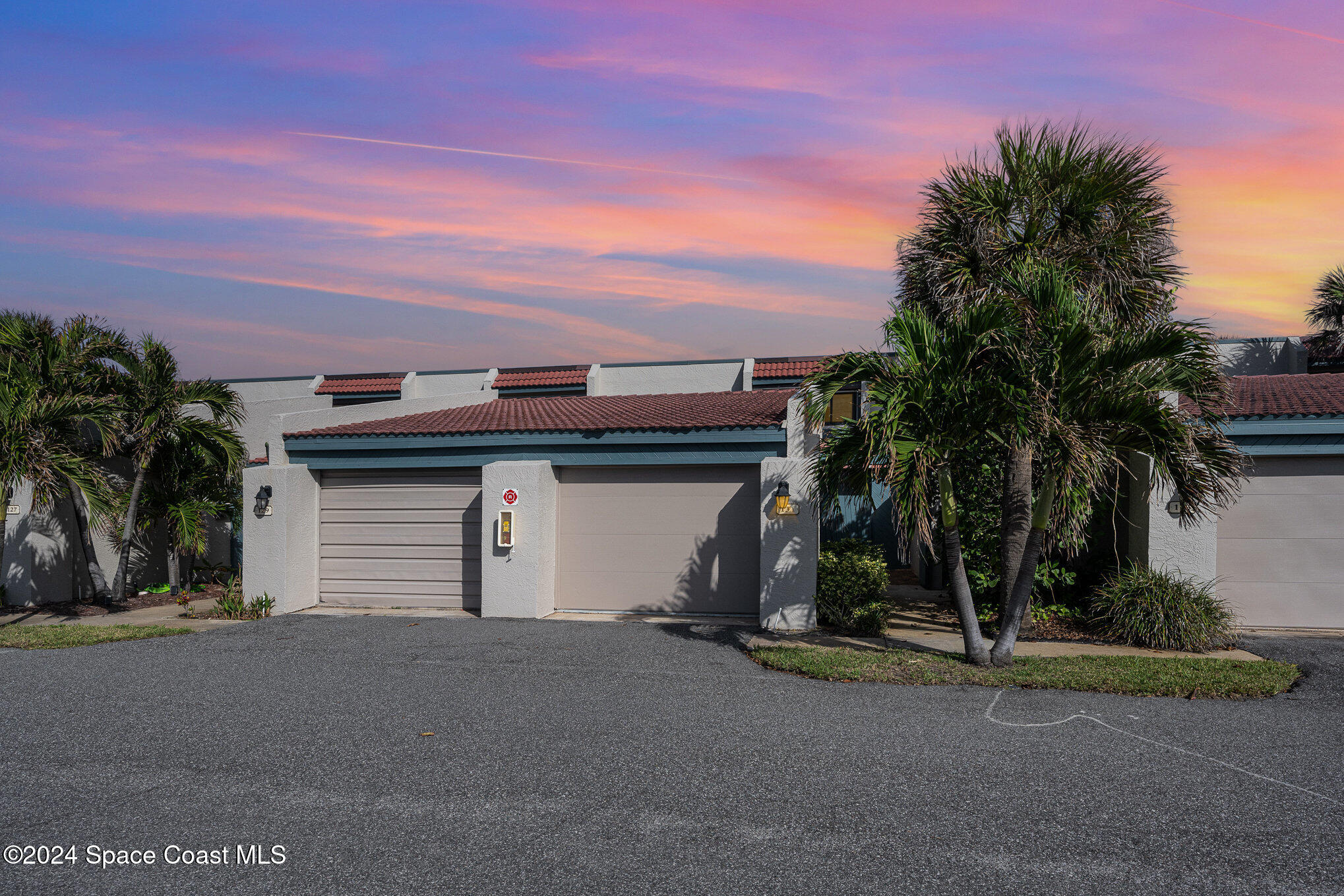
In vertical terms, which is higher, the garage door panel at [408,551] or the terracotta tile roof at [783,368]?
the terracotta tile roof at [783,368]

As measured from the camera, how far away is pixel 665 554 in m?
13.0

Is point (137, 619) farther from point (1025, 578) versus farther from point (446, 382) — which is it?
point (1025, 578)

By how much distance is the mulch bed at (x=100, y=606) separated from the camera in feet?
46.4

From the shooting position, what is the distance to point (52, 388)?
13805 millimetres

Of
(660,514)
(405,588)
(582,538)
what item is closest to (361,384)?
(405,588)

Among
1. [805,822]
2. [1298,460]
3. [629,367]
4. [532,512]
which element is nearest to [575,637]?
[532,512]

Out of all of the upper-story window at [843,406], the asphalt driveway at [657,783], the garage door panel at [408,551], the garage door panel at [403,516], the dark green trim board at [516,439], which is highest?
the upper-story window at [843,406]

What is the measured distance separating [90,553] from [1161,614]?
653 inches

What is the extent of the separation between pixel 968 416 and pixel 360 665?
7.19m

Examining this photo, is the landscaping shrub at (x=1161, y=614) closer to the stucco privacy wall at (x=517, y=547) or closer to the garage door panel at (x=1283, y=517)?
the garage door panel at (x=1283, y=517)

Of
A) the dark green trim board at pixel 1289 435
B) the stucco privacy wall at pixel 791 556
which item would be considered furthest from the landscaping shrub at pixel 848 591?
the dark green trim board at pixel 1289 435

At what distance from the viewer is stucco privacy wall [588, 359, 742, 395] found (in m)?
21.6

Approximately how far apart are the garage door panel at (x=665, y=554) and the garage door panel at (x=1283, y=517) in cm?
656

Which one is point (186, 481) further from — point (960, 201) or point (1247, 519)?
point (1247, 519)
